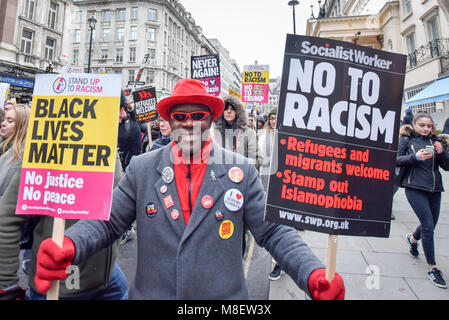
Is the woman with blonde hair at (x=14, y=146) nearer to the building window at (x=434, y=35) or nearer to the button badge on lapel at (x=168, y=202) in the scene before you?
the button badge on lapel at (x=168, y=202)

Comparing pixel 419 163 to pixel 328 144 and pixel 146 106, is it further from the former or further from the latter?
pixel 146 106

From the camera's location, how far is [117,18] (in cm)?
4662

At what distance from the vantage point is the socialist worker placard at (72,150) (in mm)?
1467

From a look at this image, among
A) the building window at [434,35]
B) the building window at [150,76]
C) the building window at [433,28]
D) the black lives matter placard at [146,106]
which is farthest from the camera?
the building window at [150,76]

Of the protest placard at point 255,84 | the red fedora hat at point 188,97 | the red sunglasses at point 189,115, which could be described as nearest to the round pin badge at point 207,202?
the red sunglasses at point 189,115

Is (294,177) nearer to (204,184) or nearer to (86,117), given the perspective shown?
(204,184)

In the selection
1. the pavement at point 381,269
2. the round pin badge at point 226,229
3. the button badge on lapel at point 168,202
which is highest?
the button badge on lapel at point 168,202

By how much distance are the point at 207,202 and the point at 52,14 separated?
3290 cm

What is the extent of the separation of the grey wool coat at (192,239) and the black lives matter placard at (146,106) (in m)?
5.09

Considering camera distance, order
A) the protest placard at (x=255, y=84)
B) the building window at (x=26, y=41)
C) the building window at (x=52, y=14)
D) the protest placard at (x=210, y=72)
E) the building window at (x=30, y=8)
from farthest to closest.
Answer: the building window at (x=52, y=14) → the building window at (x=30, y=8) → the building window at (x=26, y=41) → the protest placard at (x=255, y=84) → the protest placard at (x=210, y=72)

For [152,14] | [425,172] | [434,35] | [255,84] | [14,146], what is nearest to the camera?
[14,146]

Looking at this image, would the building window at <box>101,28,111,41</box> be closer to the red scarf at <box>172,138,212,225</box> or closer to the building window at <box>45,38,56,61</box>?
the building window at <box>45,38,56,61</box>

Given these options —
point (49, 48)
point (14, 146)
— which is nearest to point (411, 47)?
point (14, 146)

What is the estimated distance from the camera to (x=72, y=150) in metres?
1.51
